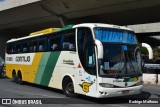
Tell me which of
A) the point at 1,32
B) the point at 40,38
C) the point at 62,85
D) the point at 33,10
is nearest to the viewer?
the point at 62,85

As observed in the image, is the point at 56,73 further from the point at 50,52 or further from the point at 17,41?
the point at 17,41

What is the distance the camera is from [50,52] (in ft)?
49.3

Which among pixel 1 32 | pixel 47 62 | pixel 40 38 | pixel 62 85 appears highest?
pixel 1 32

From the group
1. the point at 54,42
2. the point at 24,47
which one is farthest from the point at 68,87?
the point at 24,47

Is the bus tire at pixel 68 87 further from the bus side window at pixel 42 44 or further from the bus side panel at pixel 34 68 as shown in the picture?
the bus side panel at pixel 34 68

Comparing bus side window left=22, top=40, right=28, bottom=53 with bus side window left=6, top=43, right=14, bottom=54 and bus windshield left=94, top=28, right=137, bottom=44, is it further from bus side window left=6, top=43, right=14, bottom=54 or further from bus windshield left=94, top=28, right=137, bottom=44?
bus windshield left=94, top=28, right=137, bottom=44

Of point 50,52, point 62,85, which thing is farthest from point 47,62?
point 62,85

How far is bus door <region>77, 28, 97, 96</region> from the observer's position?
38.0ft

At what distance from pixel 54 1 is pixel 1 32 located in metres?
20.1

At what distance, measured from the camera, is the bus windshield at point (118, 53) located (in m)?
11.4

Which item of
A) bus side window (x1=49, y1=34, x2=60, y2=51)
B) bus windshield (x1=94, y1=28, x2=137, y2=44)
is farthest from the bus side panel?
bus windshield (x1=94, y1=28, x2=137, y2=44)

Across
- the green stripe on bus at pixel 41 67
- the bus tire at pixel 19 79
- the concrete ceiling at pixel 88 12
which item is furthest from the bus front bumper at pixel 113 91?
the concrete ceiling at pixel 88 12

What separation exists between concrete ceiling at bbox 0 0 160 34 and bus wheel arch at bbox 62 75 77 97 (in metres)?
13.2

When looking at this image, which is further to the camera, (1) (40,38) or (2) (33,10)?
(2) (33,10)
